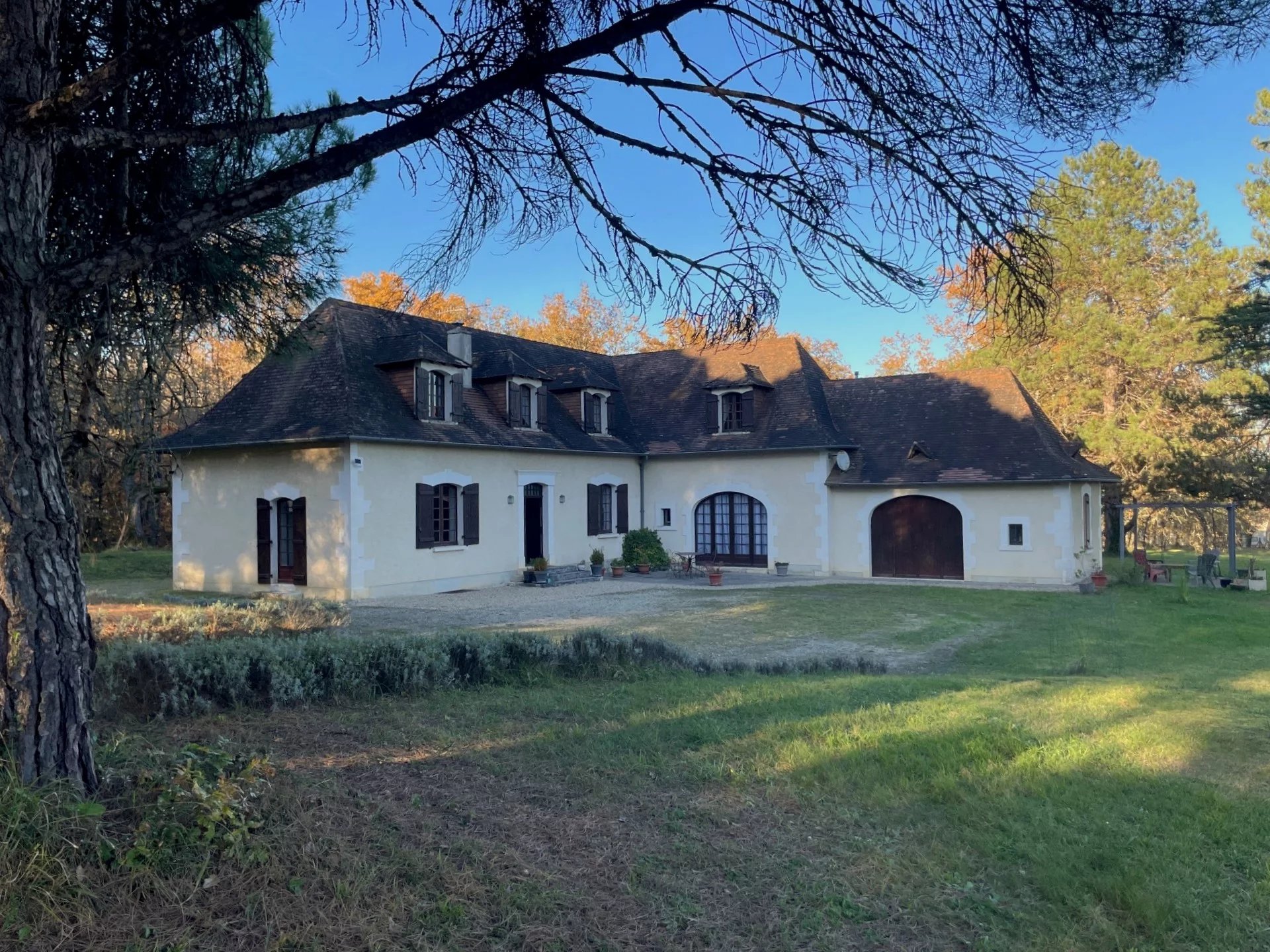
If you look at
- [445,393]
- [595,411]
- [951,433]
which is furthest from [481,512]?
[951,433]

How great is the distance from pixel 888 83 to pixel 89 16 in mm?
4485

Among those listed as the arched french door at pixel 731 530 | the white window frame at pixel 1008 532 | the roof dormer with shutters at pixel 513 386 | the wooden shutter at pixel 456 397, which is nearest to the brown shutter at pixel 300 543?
the wooden shutter at pixel 456 397

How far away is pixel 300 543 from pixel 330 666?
1174 cm

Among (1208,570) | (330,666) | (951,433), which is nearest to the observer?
(330,666)

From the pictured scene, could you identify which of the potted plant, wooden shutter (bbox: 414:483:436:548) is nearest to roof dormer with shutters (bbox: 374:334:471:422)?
wooden shutter (bbox: 414:483:436:548)

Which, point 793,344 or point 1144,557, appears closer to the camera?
point 1144,557

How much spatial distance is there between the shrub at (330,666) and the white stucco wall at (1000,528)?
1424 cm

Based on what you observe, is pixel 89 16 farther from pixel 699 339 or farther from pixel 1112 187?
pixel 1112 187

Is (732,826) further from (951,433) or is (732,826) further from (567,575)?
(951,433)

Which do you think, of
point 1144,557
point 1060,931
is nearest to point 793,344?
point 1144,557

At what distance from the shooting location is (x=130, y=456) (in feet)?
23.4

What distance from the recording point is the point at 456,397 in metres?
19.9

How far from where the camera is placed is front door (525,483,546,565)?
71.6ft

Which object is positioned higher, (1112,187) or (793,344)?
(1112,187)
